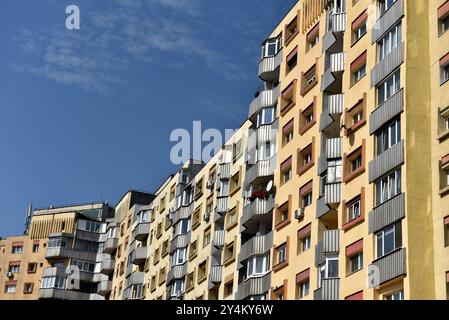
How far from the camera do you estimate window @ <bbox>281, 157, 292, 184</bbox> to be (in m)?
52.3

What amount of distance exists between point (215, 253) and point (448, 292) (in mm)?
30990

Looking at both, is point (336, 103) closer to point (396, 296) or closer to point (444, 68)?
point (444, 68)

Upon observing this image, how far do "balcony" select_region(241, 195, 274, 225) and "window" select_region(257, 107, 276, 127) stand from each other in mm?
5587

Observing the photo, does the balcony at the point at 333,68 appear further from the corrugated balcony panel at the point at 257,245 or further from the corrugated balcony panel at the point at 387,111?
the corrugated balcony panel at the point at 257,245

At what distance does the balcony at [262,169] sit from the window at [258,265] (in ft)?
17.3

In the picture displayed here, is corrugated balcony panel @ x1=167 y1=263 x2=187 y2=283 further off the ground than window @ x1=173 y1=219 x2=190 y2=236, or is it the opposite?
window @ x1=173 y1=219 x2=190 y2=236

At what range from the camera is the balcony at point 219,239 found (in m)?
62.5

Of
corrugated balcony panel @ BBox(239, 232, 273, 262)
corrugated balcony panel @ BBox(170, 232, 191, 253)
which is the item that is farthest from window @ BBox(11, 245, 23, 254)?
corrugated balcony panel @ BBox(239, 232, 273, 262)

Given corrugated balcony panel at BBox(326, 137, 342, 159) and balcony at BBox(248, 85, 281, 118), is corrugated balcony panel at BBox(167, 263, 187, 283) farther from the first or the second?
corrugated balcony panel at BBox(326, 137, 342, 159)

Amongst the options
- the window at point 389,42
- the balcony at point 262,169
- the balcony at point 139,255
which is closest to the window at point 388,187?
the window at point 389,42

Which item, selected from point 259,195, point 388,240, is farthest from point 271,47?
point 388,240

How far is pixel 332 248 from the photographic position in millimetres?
42656

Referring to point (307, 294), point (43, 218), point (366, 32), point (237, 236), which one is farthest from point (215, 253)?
point (43, 218)

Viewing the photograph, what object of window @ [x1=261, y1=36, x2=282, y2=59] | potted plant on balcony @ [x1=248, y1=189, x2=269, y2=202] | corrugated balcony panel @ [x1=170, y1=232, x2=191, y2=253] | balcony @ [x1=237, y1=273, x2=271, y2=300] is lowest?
balcony @ [x1=237, y1=273, x2=271, y2=300]
